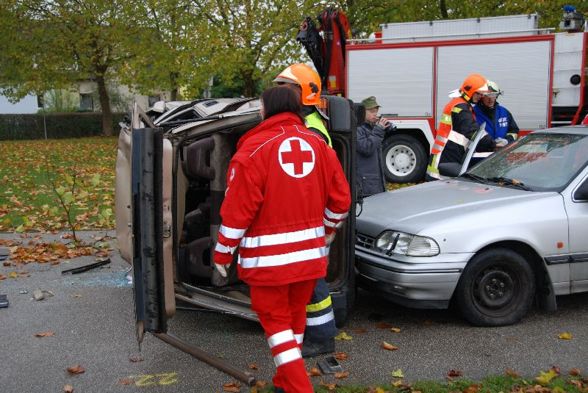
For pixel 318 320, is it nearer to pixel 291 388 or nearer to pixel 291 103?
pixel 291 388

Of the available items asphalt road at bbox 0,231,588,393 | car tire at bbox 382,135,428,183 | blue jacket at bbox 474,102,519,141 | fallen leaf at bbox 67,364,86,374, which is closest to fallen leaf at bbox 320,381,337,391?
asphalt road at bbox 0,231,588,393

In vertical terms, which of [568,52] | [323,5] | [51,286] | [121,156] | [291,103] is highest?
[323,5]

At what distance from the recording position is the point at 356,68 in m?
13.3

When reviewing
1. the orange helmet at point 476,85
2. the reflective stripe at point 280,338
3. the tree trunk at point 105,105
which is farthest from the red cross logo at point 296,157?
the tree trunk at point 105,105

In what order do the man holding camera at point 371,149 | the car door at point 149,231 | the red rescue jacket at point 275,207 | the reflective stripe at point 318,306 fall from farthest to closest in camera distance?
the man holding camera at point 371,149 < the reflective stripe at point 318,306 < the car door at point 149,231 < the red rescue jacket at point 275,207

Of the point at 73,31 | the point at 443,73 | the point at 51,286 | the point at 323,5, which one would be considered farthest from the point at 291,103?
the point at 73,31

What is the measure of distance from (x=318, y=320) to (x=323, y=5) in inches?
689

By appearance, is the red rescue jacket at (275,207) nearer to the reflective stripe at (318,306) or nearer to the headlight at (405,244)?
the reflective stripe at (318,306)

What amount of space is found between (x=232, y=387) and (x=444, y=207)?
2226 mm

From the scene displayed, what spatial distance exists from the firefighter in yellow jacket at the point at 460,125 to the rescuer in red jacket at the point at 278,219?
156 inches

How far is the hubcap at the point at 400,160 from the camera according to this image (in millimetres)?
13008

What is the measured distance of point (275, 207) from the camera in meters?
3.56

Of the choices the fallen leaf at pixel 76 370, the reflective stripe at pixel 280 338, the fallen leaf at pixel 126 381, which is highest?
the reflective stripe at pixel 280 338

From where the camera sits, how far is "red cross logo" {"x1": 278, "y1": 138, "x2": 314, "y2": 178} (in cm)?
356
